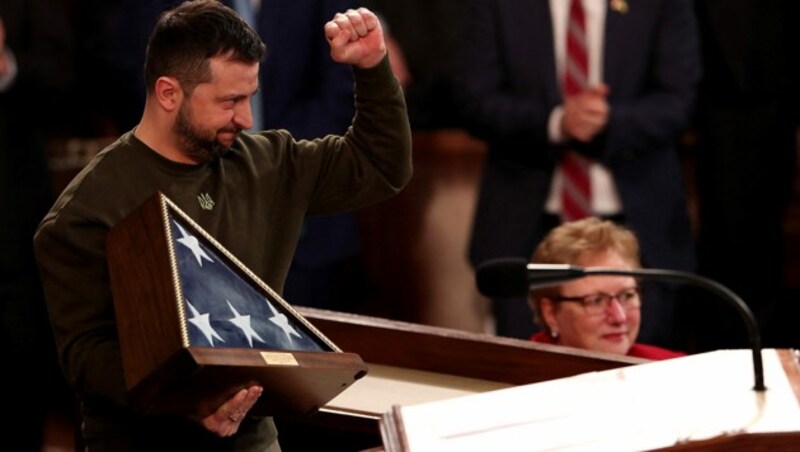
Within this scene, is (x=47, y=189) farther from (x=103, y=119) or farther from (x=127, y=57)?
(x=103, y=119)

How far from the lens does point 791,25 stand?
5039 mm

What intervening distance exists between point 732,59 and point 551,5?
80cm

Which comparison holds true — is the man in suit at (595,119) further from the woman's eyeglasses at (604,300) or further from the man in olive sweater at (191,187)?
the man in olive sweater at (191,187)

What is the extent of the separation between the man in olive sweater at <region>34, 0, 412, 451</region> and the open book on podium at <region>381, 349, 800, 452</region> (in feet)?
1.06

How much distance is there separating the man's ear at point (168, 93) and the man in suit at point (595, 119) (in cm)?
194

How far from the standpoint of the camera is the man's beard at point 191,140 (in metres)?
2.59

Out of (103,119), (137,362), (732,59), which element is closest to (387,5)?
(103,119)

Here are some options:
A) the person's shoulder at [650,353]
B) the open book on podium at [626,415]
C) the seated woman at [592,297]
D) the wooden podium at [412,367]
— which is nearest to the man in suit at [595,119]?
the seated woman at [592,297]

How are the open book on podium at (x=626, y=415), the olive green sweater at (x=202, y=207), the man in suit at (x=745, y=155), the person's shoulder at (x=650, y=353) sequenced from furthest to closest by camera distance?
the man in suit at (x=745, y=155) < the person's shoulder at (x=650, y=353) < the olive green sweater at (x=202, y=207) < the open book on podium at (x=626, y=415)

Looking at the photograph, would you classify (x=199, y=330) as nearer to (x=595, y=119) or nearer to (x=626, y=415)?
(x=626, y=415)

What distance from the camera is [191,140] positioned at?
8.53ft

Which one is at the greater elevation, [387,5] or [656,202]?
[387,5]

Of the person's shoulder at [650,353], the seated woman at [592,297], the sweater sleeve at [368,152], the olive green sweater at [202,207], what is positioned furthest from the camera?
the seated woman at [592,297]

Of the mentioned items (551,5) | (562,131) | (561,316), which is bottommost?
(561,316)
